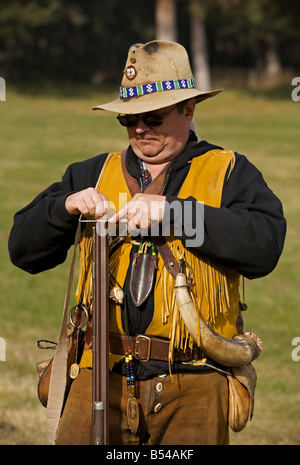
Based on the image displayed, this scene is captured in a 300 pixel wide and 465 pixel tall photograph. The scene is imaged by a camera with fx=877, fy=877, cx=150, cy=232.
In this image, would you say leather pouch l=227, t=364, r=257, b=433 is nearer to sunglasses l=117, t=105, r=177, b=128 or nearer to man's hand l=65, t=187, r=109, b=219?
man's hand l=65, t=187, r=109, b=219

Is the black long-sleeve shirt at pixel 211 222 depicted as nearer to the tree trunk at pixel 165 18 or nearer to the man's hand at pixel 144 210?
the man's hand at pixel 144 210

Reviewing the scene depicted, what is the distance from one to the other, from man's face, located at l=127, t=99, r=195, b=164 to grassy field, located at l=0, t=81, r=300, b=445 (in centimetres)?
307

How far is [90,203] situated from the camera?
3805 millimetres

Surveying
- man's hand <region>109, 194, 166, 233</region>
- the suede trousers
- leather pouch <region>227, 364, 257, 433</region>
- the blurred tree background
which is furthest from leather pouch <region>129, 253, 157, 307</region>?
the blurred tree background

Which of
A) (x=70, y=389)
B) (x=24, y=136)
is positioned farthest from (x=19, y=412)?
(x=24, y=136)

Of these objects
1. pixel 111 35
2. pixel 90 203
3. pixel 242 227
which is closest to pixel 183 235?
pixel 242 227

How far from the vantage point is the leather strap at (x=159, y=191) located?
3.92 m

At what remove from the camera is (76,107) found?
1410 inches

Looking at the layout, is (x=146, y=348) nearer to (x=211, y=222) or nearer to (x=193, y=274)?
(x=193, y=274)

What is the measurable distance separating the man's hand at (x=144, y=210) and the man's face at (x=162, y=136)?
0.39 metres

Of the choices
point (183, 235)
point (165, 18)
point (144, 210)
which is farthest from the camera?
point (165, 18)

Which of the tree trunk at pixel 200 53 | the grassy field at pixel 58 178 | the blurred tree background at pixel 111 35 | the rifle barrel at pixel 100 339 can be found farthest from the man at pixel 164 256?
the tree trunk at pixel 200 53

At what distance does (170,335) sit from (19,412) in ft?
11.8

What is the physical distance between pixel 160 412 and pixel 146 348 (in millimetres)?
306
